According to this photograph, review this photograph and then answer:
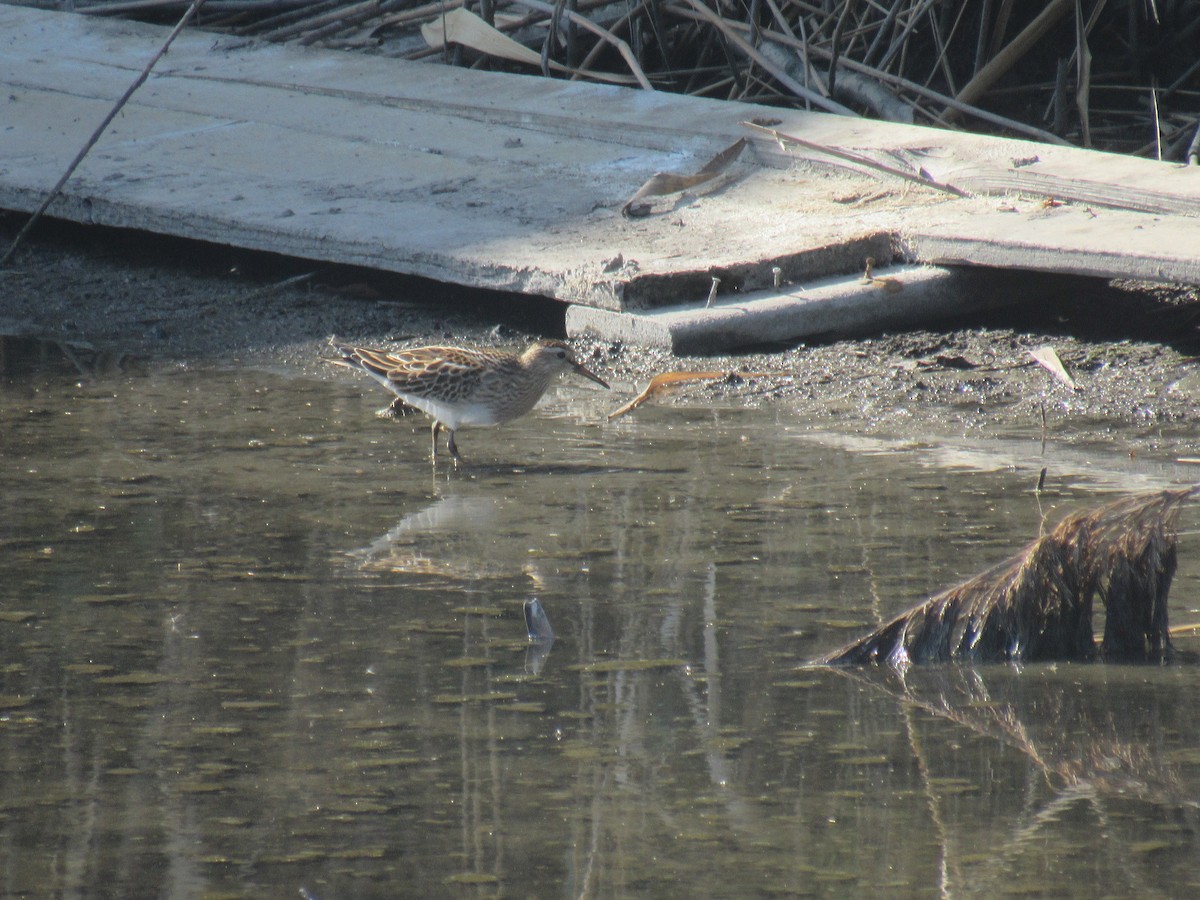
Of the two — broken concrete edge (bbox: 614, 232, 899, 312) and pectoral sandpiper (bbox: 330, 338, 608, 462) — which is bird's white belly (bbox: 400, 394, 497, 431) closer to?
pectoral sandpiper (bbox: 330, 338, 608, 462)

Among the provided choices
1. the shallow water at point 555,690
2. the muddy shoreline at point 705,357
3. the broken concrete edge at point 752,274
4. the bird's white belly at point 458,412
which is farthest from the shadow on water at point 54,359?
the broken concrete edge at point 752,274

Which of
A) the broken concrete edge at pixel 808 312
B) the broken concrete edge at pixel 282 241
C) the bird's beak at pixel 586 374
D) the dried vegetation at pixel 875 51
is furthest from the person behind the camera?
the dried vegetation at pixel 875 51

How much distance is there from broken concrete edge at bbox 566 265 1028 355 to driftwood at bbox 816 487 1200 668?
123 inches

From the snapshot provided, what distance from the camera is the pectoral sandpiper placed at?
20.3ft

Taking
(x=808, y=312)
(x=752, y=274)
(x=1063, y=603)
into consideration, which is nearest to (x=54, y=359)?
(x=752, y=274)

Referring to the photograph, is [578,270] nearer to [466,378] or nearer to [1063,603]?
[466,378]

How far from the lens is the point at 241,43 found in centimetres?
1121

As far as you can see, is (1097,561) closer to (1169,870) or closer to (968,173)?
(1169,870)

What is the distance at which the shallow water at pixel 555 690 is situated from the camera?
307 cm

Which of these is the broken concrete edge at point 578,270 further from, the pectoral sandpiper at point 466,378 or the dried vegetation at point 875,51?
the dried vegetation at point 875,51

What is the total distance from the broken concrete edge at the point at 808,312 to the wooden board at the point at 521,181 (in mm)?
95

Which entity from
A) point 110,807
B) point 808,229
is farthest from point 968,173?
point 110,807

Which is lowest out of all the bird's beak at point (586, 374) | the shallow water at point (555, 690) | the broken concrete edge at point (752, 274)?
the bird's beak at point (586, 374)

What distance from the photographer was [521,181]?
27.7 ft
